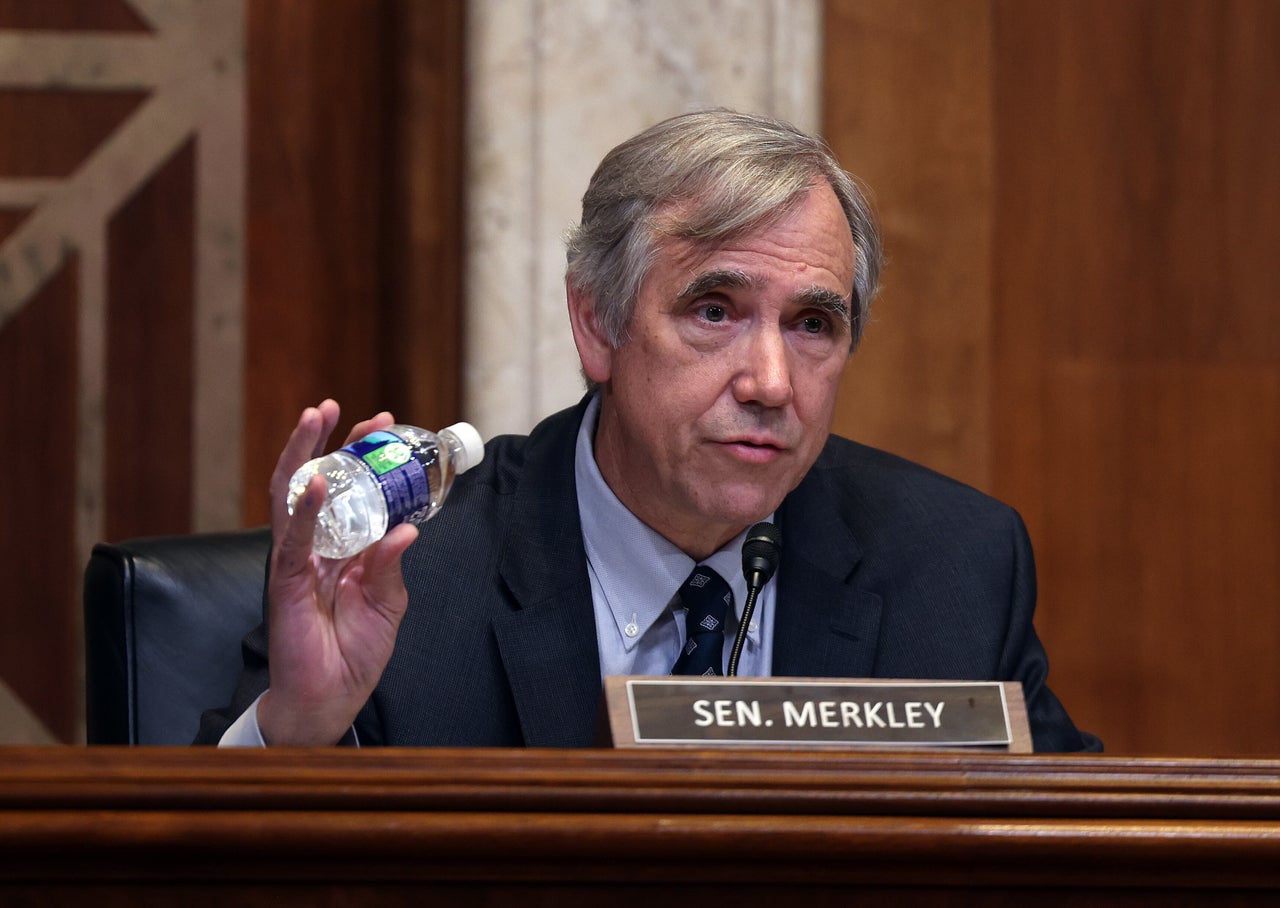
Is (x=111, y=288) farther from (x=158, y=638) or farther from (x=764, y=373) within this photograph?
(x=764, y=373)

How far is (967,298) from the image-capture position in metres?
2.56

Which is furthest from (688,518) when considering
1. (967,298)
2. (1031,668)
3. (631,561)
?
(967,298)

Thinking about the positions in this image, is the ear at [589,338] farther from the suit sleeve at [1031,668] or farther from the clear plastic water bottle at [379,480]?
the suit sleeve at [1031,668]

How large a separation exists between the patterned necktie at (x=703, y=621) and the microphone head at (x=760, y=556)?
0.22 m

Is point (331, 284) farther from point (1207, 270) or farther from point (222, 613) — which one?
point (1207, 270)

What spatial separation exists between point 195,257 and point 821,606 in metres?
1.45

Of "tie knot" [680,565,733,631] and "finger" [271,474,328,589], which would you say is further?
"tie knot" [680,565,733,631]

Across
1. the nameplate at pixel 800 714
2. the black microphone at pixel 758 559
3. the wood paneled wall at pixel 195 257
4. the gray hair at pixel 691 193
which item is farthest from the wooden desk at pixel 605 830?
the wood paneled wall at pixel 195 257

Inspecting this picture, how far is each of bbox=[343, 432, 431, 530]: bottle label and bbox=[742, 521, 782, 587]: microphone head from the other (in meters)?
0.32

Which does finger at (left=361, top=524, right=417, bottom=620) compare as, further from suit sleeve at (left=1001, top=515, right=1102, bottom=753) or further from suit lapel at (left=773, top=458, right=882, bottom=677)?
suit sleeve at (left=1001, top=515, right=1102, bottom=753)

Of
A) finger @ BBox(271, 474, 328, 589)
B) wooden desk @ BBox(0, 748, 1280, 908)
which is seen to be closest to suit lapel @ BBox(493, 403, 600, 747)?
finger @ BBox(271, 474, 328, 589)

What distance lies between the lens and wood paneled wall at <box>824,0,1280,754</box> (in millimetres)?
2557

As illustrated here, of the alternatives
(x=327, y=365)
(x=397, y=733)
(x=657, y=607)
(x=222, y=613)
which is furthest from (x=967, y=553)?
(x=327, y=365)

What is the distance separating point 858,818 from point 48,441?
2057 millimetres
